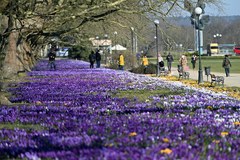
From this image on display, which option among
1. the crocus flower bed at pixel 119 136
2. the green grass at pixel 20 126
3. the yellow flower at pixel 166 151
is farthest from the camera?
the green grass at pixel 20 126

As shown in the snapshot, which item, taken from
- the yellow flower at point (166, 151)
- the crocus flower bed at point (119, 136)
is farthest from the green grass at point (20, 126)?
the yellow flower at point (166, 151)

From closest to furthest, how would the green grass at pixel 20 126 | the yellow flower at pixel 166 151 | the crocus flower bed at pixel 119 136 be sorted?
the yellow flower at pixel 166 151 < the crocus flower bed at pixel 119 136 < the green grass at pixel 20 126

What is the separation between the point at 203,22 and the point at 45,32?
26.4ft

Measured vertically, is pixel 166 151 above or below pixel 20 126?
above

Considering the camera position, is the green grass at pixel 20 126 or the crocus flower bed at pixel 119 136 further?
the green grass at pixel 20 126

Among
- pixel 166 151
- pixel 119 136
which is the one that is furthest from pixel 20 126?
pixel 166 151

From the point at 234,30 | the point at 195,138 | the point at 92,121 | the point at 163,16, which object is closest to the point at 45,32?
the point at 163,16

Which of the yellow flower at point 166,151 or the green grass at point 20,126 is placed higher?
the yellow flower at point 166,151

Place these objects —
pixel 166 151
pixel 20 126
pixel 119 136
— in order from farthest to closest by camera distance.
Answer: pixel 20 126 → pixel 119 136 → pixel 166 151

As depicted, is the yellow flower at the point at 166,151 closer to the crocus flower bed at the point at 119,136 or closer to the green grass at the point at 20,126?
the crocus flower bed at the point at 119,136

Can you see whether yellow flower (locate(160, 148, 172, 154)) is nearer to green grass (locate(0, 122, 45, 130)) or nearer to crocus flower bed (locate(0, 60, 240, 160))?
crocus flower bed (locate(0, 60, 240, 160))

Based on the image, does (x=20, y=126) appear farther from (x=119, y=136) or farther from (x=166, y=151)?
(x=166, y=151)

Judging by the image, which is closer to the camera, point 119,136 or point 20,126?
point 119,136

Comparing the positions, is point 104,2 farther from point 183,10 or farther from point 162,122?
point 162,122
